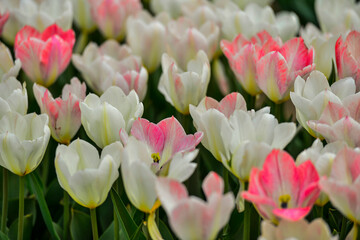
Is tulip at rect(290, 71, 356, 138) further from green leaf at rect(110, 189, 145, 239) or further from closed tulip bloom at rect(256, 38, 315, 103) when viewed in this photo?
green leaf at rect(110, 189, 145, 239)

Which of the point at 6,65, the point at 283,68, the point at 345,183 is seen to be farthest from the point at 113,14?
the point at 345,183

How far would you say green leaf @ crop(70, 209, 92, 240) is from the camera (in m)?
1.05

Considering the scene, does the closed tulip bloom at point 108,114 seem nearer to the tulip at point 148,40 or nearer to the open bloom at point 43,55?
the open bloom at point 43,55

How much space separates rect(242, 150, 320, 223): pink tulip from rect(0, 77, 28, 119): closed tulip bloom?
0.45m

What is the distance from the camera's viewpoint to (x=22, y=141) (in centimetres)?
93

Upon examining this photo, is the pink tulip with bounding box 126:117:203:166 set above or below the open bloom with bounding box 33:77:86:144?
above

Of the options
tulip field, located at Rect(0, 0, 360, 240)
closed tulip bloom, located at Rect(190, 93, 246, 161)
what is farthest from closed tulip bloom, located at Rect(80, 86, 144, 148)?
closed tulip bloom, located at Rect(190, 93, 246, 161)

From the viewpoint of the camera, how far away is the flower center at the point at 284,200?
0.75 meters

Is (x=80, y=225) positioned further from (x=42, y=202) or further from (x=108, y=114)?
(x=108, y=114)

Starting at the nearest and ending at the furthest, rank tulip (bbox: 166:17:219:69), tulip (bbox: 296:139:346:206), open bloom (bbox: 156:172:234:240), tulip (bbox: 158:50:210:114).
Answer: open bloom (bbox: 156:172:234:240)
tulip (bbox: 296:139:346:206)
tulip (bbox: 158:50:210:114)
tulip (bbox: 166:17:219:69)

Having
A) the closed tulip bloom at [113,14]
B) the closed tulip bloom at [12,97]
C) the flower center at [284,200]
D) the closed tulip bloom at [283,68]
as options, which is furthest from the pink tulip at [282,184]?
the closed tulip bloom at [113,14]

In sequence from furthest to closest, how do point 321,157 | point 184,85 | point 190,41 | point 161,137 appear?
point 190,41 < point 184,85 < point 161,137 < point 321,157

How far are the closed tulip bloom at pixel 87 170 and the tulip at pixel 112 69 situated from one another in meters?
0.29

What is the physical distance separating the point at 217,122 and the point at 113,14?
73cm
